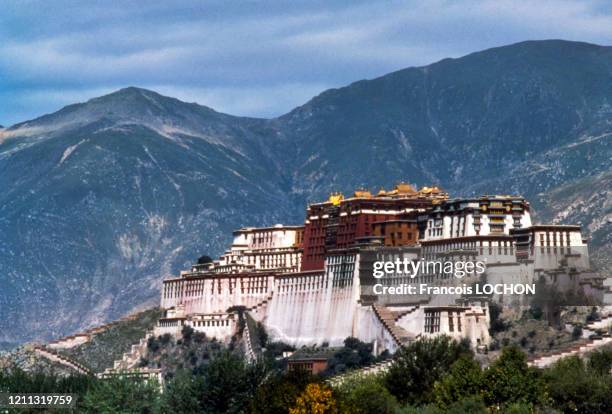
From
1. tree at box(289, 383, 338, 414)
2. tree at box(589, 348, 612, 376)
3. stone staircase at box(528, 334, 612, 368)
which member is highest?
stone staircase at box(528, 334, 612, 368)

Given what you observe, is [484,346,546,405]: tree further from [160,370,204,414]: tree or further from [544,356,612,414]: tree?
[160,370,204,414]: tree

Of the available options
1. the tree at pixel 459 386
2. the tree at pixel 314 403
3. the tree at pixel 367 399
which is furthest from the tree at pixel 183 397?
the tree at pixel 459 386

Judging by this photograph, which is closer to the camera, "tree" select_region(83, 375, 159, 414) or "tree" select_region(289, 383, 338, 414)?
"tree" select_region(289, 383, 338, 414)

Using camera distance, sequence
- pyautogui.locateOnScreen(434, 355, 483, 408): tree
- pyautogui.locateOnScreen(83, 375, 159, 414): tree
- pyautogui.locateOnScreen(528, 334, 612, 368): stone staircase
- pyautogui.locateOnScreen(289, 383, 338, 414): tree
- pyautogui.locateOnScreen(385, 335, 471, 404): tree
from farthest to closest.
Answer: pyautogui.locateOnScreen(528, 334, 612, 368): stone staircase < pyautogui.locateOnScreen(385, 335, 471, 404): tree < pyautogui.locateOnScreen(83, 375, 159, 414): tree < pyautogui.locateOnScreen(434, 355, 483, 408): tree < pyautogui.locateOnScreen(289, 383, 338, 414): tree

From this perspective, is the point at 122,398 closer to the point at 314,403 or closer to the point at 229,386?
the point at 229,386

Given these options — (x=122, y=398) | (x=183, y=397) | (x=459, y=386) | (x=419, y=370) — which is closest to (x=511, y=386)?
(x=459, y=386)

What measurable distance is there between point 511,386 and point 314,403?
1716 cm

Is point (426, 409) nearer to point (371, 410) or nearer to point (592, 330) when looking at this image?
point (371, 410)

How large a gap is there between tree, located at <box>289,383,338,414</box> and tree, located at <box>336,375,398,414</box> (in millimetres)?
963

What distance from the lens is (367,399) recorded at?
157 meters

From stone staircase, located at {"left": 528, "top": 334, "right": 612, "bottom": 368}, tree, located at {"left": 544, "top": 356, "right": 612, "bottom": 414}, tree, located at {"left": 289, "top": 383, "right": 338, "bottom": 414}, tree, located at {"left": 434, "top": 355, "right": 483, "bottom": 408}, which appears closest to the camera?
tree, located at {"left": 289, "top": 383, "right": 338, "bottom": 414}

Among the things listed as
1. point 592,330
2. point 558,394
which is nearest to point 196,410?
point 558,394

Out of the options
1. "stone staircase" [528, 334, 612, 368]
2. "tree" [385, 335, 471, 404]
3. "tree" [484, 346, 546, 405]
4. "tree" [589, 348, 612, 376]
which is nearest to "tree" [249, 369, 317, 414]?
"tree" [385, 335, 471, 404]

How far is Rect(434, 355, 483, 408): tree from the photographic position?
156 meters
